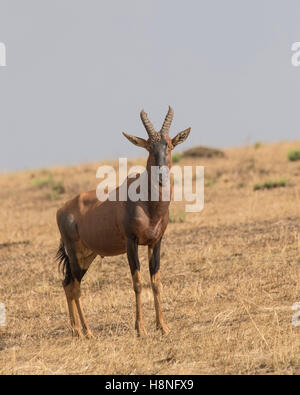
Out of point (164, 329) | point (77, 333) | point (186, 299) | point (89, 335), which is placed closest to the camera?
point (164, 329)

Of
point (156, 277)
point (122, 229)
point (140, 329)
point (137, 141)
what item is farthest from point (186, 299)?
point (137, 141)

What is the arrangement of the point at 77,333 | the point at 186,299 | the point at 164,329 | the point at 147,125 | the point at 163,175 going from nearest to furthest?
the point at 163,175
the point at 147,125
the point at 164,329
the point at 77,333
the point at 186,299

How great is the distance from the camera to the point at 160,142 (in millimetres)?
8883

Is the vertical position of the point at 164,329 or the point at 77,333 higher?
the point at 164,329

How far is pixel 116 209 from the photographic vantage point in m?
9.44

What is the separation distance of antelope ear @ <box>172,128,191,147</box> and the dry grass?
2397 mm

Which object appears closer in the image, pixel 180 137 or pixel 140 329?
pixel 140 329

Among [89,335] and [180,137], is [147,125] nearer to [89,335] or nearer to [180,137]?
[180,137]

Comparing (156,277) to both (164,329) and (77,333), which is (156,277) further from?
(77,333)

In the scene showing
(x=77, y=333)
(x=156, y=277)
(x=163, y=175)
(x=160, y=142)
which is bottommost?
(x=77, y=333)

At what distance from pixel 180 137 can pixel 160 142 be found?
0.59 meters

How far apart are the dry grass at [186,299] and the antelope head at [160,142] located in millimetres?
2134
